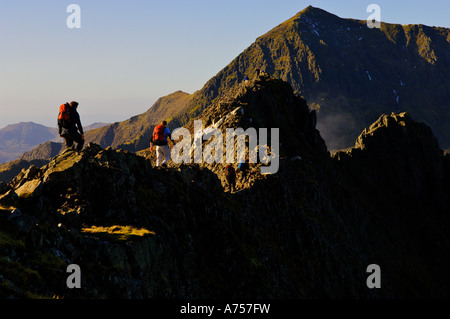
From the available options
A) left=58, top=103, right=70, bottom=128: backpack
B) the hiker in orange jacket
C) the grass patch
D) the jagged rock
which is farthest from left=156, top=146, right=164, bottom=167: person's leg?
the jagged rock

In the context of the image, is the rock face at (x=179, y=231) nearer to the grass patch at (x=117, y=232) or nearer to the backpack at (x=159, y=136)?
the grass patch at (x=117, y=232)

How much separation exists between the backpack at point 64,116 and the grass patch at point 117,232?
7711mm

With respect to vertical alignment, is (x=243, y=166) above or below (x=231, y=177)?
above

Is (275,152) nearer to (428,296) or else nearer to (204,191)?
(204,191)

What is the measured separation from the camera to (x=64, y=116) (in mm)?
24594

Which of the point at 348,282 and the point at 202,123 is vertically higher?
the point at 202,123

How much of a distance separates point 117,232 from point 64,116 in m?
9.06

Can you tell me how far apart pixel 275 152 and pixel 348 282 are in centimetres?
2019

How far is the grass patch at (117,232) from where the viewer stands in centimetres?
2036

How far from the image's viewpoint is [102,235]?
20391mm

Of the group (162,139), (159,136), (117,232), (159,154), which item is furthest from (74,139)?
(159,154)

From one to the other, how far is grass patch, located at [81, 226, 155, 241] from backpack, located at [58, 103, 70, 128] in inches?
304

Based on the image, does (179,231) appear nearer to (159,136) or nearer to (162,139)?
(162,139)
